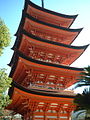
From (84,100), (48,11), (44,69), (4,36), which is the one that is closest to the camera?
(84,100)

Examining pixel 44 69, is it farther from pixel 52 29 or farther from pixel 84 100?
pixel 84 100

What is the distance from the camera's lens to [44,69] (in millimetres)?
16984

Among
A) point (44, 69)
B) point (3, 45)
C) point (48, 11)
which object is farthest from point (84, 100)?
point (48, 11)

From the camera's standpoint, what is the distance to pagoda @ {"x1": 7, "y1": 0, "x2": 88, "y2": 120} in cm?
1495

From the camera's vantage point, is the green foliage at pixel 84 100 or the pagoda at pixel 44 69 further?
the pagoda at pixel 44 69

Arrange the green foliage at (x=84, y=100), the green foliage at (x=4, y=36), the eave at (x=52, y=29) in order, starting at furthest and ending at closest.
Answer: the eave at (x=52, y=29)
the green foliage at (x=4, y=36)
the green foliage at (x=84, y=100)

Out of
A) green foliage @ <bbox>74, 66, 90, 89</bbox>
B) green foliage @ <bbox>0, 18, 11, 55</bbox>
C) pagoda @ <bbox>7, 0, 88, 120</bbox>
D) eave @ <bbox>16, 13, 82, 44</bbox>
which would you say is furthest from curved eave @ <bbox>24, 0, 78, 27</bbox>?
green foliage @ <bbox>74, 66, 90, 89</bbox>

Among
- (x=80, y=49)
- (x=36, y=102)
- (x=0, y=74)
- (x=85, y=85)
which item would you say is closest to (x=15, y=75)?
(x=36, y=102)

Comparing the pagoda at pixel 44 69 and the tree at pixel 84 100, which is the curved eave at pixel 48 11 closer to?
the pagoda at pixel 44 69

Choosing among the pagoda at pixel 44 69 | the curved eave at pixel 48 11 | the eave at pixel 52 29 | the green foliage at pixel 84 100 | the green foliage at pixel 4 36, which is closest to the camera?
the green foliage at pixel 84 100

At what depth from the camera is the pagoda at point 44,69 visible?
14.9 metres

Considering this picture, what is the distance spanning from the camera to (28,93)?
45.0 ft

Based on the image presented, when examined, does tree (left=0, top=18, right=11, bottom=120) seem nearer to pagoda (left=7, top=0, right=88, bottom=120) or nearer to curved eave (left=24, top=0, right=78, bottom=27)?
pagoda (left=7, top=0, right=88, bottom=120)

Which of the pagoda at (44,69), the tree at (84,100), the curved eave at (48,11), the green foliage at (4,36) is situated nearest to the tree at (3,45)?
the green foliage at (4,36)
